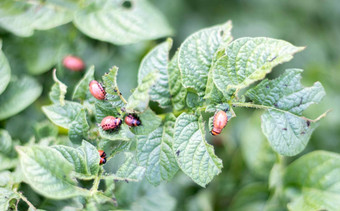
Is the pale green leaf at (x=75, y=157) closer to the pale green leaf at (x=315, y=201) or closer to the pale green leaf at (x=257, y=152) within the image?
the pale green leaf at (x=315, y=201)

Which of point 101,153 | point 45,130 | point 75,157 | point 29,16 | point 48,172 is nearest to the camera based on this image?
point 48,172

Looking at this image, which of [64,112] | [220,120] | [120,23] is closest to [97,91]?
[64,112]

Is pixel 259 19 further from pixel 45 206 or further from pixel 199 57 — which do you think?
pixel 45 206

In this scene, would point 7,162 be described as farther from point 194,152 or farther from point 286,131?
point 286,131

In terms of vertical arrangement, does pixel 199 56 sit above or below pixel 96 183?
above

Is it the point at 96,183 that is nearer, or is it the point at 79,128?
the point at 96,183

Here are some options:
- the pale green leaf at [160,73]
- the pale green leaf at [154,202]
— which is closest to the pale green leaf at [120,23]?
the pale green leaf at [160,73]
